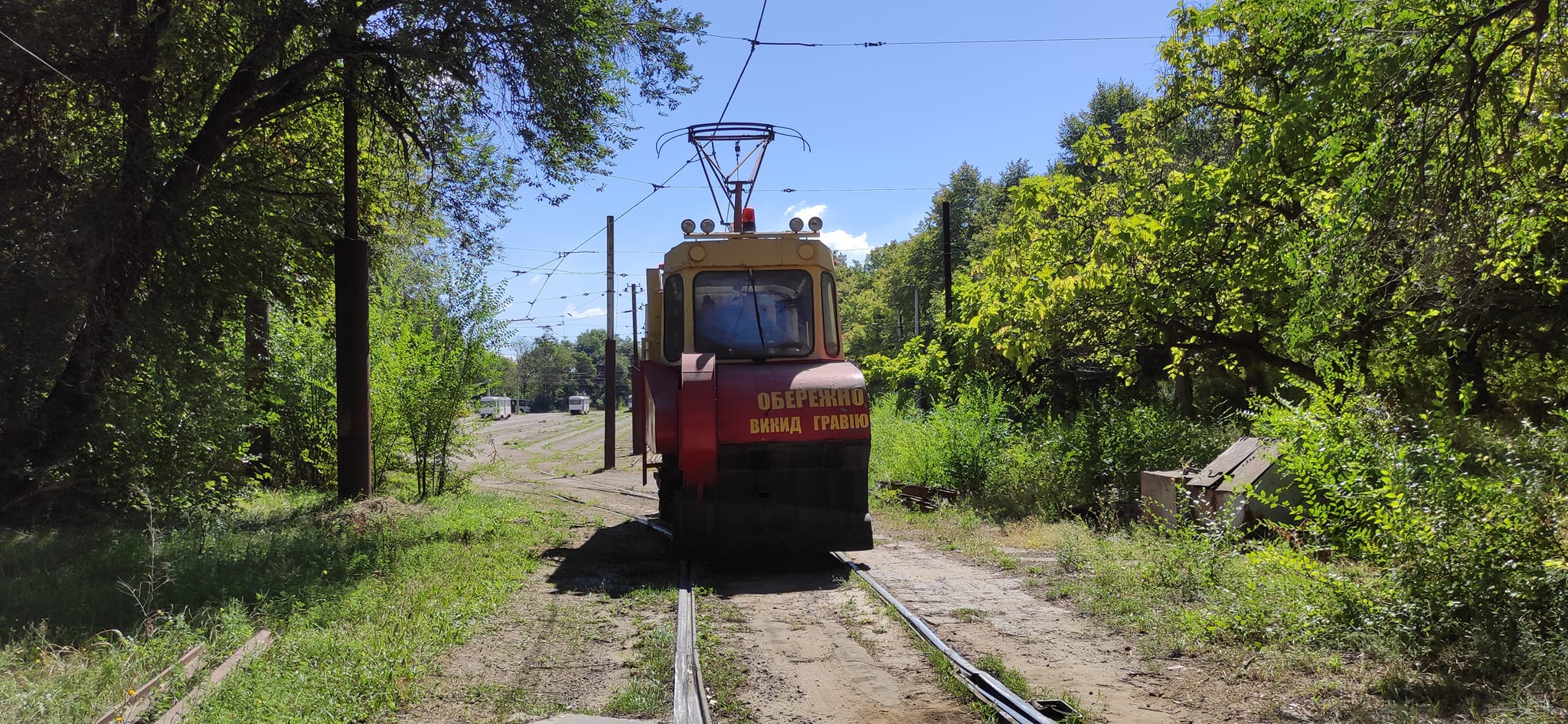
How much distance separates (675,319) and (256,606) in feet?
15.9

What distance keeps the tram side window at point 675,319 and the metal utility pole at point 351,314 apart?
15.0 ft

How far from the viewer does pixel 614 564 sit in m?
10.7

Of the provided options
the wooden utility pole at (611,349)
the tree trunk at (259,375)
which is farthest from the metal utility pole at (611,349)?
the tree trunk at (259,375)

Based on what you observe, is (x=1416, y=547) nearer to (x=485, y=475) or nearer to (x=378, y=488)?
(x=378, y=488)

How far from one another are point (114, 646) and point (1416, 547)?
26.7ft

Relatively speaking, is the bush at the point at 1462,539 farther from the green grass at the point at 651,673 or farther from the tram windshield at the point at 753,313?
the tram windshield at the point at 753,313

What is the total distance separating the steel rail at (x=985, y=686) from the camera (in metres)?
5.18

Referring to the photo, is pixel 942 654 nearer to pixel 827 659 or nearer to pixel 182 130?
pixel 827 659

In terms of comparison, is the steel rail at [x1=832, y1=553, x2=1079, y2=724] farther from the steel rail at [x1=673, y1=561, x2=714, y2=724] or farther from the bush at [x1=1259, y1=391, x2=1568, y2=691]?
the bush at [x1=1259, y1=391, x2=1568, y2=691]

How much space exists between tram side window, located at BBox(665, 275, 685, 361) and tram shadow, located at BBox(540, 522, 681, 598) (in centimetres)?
225

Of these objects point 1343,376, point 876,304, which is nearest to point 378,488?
point 1343,376

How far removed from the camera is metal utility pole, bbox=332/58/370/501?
12367 millimetres

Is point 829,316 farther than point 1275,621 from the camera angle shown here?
Yes

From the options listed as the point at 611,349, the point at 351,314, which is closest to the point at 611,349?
the point at 611,349
